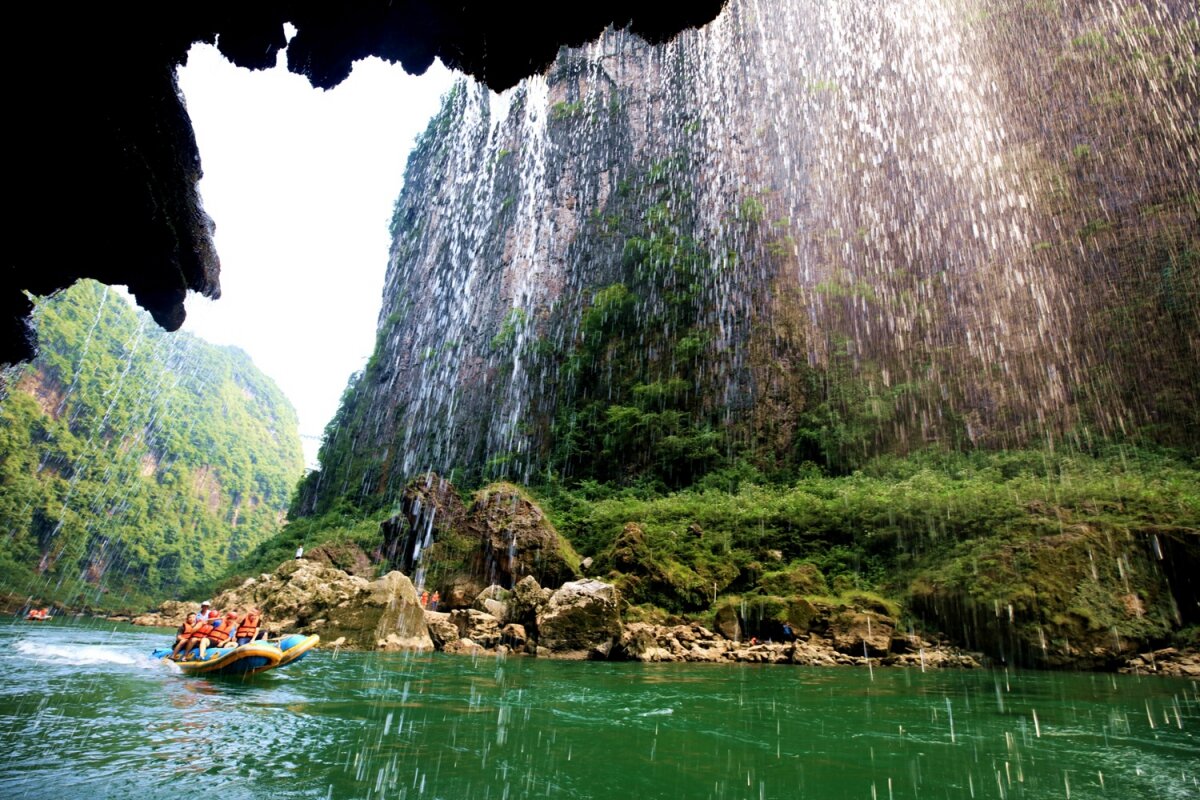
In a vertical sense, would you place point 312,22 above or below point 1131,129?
below

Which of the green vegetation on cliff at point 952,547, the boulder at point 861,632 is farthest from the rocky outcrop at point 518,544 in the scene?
the boulder at point 861,632

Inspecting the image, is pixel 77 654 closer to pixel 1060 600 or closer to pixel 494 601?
pixel 494 601

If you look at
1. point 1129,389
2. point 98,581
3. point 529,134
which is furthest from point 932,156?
point 98,581

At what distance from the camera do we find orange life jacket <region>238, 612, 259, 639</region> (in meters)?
9.35

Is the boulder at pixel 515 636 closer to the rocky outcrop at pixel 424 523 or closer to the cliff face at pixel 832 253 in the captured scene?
the rocky outcrop at pixel 424 523

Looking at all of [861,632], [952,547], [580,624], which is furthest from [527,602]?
[952,547]

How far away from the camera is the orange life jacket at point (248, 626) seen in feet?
30.7

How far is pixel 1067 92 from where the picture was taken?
24.2m

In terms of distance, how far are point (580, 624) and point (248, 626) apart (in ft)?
20.0

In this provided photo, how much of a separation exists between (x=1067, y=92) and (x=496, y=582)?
31162 mm

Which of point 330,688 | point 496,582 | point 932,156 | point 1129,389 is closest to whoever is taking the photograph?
point 330,688

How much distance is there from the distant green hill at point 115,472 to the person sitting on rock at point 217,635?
845 inches

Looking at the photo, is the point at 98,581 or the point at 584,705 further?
the point at 98,581

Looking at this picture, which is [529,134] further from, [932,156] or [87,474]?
[87,474]
